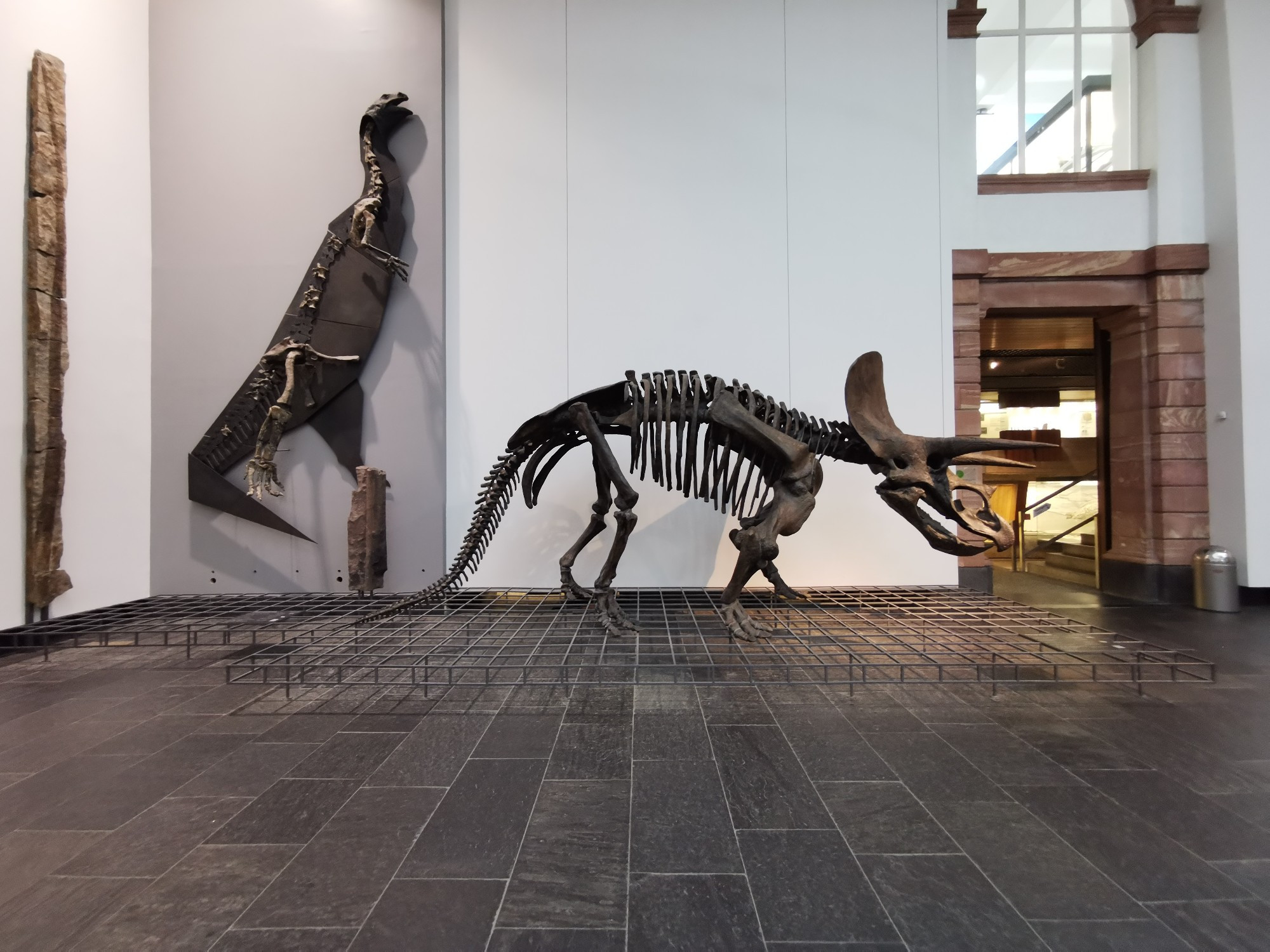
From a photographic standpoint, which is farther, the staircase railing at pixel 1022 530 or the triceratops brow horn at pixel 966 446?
the staircase railing at pixel 1022 530

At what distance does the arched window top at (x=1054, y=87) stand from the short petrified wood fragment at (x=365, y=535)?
7.80 meters

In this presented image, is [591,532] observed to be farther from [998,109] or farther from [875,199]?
[998,109]

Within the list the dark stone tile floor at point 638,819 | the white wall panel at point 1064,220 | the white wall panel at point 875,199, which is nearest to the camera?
the dark stone tile floor at point 638,819

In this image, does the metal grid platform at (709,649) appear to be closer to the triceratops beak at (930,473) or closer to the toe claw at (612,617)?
the toe claw at (612,617)

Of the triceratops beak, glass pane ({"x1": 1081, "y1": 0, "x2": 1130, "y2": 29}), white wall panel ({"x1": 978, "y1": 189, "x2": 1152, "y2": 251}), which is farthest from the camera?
glass pane ({"x1": 1081, "y1": 0, "x2": 1130, "y2": 29})

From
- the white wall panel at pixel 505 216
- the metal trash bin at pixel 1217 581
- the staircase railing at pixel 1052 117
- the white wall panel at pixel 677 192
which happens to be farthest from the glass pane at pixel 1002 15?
the metal trash bin at pixel 1217 581

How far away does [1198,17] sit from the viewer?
6281 mm

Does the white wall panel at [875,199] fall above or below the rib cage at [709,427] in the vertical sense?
above

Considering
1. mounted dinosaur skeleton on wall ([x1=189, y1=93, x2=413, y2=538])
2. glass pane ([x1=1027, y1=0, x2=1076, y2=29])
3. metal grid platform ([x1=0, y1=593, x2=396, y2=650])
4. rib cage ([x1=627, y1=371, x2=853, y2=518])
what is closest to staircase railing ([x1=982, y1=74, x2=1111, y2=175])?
glass pane ([x1=1027, y1=0, x2=1076, y2=29])

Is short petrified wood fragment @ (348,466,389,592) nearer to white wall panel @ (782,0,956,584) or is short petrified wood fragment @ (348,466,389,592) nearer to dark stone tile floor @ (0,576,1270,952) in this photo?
dark stone tile floor @ (0,576,1270,952)

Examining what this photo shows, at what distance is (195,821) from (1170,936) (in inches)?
127

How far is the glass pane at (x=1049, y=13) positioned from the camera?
271 inches

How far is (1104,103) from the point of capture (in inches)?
267

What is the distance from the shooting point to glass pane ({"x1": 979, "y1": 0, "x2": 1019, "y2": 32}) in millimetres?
6887
